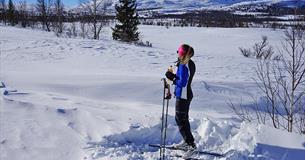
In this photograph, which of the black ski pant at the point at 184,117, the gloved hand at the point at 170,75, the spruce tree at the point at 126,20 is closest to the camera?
the gloved hand at the point at 170,75

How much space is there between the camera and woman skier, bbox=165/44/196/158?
18.4ft

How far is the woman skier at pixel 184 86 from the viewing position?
5602mm

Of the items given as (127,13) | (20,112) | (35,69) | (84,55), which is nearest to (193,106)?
(20,112)

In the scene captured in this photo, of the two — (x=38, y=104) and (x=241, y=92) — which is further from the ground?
(x=38, y=104)

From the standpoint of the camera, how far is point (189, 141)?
5852mm

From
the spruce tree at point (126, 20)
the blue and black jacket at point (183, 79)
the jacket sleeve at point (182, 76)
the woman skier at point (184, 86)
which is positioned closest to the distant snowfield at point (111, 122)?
the woman skier at point (184, 86)

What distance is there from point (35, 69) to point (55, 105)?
251 inches

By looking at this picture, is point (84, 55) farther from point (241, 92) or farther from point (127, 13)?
point (127, 13)

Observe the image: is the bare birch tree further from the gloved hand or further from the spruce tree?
the gloved hand

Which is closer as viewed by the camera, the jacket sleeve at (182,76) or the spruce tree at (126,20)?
the jacket sleeve at (182,76)

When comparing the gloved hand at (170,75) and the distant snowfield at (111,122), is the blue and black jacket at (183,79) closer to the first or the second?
the gloved hand at (170,75)

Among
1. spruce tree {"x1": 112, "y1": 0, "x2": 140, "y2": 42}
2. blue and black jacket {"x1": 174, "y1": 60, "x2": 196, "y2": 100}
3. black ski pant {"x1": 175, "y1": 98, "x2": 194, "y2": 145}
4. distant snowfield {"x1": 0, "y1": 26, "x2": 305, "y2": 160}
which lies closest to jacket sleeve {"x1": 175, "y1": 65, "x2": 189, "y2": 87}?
blue and black jacket {"x1": 174, "y1": 60, "x2": 196, "y2": 100}

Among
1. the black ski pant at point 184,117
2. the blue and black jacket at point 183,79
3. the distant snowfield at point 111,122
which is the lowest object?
the distant snowfield at point 111,122

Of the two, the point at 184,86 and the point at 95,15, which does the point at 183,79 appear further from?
the point at 95,15
